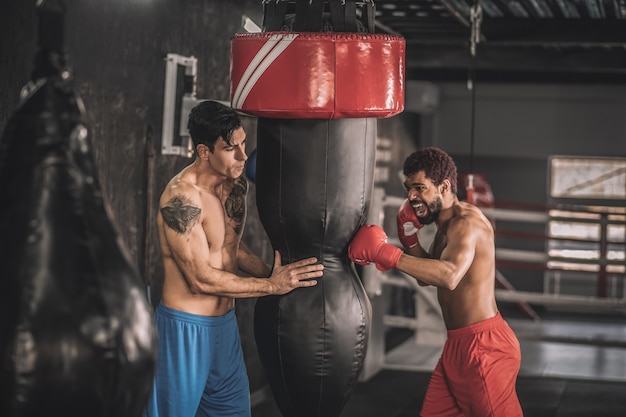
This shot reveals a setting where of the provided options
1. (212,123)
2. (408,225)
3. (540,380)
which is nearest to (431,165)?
(408,225)

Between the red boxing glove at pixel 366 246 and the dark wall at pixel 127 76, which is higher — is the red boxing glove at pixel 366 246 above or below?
below

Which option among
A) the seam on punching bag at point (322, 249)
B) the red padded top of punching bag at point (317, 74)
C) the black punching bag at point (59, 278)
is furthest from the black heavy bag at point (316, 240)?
the black punching bag at point (59, 278)

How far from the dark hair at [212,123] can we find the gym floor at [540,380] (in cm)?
262

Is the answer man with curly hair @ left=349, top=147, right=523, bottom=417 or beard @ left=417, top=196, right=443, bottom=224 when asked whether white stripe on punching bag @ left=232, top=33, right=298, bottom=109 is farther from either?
beard @ left=417, top=196, right=443, bottom=224

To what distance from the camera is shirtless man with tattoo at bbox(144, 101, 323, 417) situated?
3.32 meters

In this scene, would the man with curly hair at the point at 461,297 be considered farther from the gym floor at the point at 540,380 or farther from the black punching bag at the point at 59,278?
the gym floor at the point at 540,380

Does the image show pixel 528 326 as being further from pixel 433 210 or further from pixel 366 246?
pixel 366 246

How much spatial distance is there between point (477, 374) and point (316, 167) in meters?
1.13

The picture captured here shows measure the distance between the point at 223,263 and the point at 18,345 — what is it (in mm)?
2059

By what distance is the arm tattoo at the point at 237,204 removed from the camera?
3574 millimetres

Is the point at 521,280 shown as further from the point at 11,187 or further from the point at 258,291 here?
the point at 11,187

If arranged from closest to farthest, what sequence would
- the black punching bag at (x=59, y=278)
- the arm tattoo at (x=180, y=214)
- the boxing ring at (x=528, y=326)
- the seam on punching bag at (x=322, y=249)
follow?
the black punching bag at (x=59, y=278)
the seam on punching bag at (x=322, y=249)
the arm tattoo at (x=180, y=214)
the boxing ring at (x=528, y=326)

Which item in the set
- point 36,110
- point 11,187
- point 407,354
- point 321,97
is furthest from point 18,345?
point 407,354

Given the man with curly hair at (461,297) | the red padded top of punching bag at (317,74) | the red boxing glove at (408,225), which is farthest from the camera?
the red boxing glove at (408,225)
